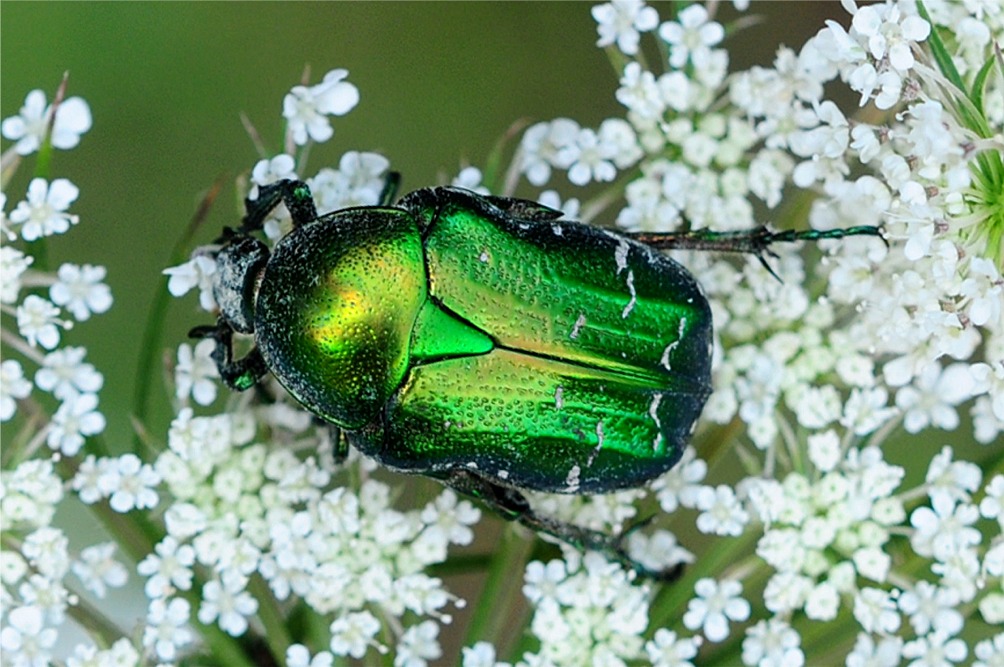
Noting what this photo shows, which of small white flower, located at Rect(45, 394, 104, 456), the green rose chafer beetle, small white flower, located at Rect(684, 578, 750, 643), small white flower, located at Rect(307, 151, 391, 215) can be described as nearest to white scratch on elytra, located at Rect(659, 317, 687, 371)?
the green rose chafer beetle

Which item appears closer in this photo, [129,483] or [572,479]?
[572,479]

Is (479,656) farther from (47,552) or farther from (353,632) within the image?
(47,552)

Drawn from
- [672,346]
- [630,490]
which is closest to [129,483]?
[630,490]

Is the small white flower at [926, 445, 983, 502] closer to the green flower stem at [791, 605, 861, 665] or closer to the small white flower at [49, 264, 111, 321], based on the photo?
the green flower stem at [791, 605, 861, 665]

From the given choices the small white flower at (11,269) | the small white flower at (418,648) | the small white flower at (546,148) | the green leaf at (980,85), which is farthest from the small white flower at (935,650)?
the small white flower at (11,269)

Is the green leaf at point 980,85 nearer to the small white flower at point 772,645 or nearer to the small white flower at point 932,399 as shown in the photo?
the small white flower at point 932,399

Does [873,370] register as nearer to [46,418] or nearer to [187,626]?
[187,626]
